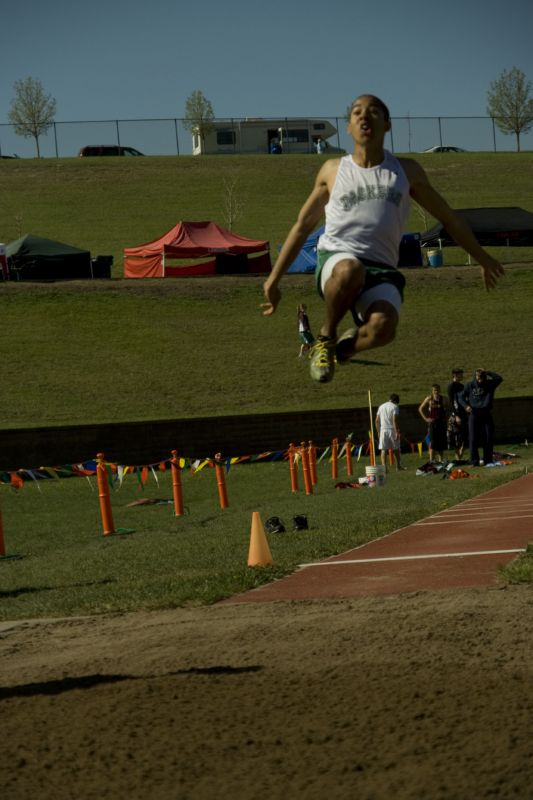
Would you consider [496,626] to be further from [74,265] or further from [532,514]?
[74,265]

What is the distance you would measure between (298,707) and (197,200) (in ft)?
223

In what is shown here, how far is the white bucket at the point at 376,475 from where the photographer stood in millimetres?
21875

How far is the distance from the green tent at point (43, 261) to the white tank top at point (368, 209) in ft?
143

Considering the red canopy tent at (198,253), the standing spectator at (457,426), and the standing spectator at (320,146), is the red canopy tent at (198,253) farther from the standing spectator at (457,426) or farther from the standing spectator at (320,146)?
the standing spectator at (320,146)

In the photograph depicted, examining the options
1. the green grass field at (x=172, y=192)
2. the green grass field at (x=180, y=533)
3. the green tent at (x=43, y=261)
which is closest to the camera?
the green grass field at (x=180, y=533)

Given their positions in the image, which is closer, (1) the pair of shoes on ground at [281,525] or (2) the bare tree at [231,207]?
(1) the pair of shoes on ground at [281,525]

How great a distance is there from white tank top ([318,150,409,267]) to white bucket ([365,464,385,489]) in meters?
15.7

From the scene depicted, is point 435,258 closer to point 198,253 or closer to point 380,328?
point 198,253

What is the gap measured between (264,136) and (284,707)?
287 ft

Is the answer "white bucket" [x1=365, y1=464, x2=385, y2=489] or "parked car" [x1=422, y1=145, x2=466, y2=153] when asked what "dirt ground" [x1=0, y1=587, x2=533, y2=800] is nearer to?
"white bucket" [x1=365, y1=464, x2=385, y2=489]

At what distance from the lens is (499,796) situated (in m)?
4.45

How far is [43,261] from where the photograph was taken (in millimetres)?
48875

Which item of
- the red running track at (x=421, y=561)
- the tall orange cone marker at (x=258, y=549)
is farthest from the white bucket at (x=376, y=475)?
the tall orange cone marker at (x=258, y=549)

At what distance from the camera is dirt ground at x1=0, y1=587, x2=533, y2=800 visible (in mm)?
4793
